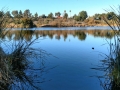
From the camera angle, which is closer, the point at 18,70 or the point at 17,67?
the point at 18,70

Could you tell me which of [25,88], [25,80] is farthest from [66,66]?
[25,88]

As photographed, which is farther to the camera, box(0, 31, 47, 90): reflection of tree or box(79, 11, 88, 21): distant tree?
box(79, 11, 88, 21): distant tree

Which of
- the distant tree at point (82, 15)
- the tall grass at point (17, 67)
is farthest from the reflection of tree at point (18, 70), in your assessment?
the distant tree at point (82, 15)

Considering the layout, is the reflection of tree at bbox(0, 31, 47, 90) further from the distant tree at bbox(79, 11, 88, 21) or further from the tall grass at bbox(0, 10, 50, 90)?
the distant tree at bbox(79, 11, 88, 21)

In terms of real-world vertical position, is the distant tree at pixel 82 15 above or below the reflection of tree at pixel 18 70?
above

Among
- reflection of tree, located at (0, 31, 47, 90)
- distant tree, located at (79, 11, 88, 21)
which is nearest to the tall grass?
reflection of tree, located at (0, 31, 47, 90)

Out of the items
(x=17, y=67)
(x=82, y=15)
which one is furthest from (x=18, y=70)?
(x=82, y=15)

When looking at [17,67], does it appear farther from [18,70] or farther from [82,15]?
[82,15]

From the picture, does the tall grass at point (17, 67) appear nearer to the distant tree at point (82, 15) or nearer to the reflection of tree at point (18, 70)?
the reflection of tree at point (18, 70)

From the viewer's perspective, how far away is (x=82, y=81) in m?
5.47

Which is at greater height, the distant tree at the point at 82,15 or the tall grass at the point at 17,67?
the distant tree at the point at 82,15

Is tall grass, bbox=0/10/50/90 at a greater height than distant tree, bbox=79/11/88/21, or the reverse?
distant tree, bbox=79/11/88/21

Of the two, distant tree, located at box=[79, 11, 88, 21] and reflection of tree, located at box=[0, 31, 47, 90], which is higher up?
distant tree, located at box=[79, 11, 88, 21]

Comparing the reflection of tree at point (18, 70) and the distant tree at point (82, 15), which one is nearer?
the reflection of tree at point (18, 70)
